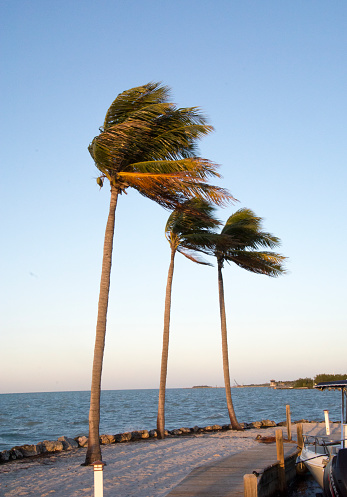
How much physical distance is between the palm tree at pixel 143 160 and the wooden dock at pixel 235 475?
3147mm

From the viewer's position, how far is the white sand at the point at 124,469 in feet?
34.7

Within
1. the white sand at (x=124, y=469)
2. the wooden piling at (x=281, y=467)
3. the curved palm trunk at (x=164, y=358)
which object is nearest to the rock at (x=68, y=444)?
the white sand at (x=124, y=469)

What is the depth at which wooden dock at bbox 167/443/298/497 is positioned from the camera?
9.81m

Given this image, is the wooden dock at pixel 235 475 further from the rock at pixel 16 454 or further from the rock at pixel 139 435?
the rock at pixel 16 454

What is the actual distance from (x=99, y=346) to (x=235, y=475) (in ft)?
15.6

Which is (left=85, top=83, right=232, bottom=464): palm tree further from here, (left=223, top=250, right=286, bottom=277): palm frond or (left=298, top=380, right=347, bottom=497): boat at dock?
(left=223, top=250, right=286, bottom=277): palm frond

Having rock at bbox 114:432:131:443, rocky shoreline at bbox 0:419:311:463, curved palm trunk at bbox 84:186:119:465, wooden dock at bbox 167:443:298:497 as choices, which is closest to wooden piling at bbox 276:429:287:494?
wooden dock at bbox 167:443:298:497

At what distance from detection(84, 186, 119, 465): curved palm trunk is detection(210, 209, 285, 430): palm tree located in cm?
848

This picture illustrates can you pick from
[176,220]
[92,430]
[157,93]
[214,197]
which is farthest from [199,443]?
[157,93]

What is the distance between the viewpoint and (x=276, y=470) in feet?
42.2

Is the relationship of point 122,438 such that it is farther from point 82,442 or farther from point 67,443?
point 67,443

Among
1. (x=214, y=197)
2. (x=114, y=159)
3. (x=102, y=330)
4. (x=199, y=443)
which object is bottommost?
(x=199, y=443)

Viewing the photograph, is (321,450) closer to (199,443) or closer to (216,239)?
(199,443)

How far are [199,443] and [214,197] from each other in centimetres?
1031
